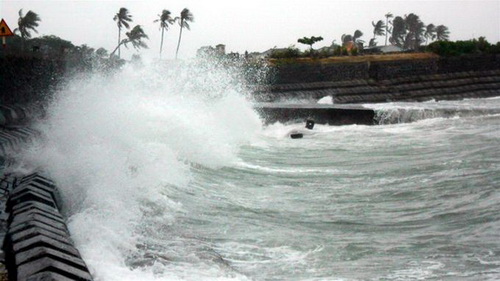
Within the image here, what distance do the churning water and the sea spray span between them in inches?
1.2

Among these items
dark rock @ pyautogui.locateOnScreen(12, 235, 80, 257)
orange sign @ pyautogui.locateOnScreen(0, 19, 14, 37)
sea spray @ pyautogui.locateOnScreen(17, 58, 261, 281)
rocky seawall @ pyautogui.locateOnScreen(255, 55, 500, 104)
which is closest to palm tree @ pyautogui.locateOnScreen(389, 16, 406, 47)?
rocky seawall @ pyautogui.locateOnScreen(255, 55, 500, 104)

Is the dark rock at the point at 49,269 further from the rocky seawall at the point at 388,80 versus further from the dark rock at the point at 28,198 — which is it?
the rocky seawall at the point at 388,80

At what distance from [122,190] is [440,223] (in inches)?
146

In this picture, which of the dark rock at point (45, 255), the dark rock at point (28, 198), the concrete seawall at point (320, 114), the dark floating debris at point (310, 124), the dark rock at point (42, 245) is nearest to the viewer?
the dark rock at point (45, 255)

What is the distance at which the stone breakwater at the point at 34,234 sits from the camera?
4434 mm

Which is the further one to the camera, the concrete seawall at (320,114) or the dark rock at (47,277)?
the concrete seawall at (320,114)

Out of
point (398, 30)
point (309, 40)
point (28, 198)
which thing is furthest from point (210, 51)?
point (398, 30)

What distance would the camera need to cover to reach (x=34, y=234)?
5133 millimetres

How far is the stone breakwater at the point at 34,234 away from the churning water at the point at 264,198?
272 mm


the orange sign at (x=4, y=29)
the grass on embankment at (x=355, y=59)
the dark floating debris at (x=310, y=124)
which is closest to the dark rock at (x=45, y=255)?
the orange sign at (x=4, y=29)

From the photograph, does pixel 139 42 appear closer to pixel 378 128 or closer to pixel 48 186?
pixel 378 128

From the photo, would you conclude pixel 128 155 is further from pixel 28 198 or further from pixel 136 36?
pixel 136 36

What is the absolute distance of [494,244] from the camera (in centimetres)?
615

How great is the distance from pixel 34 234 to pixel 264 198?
4269mm
